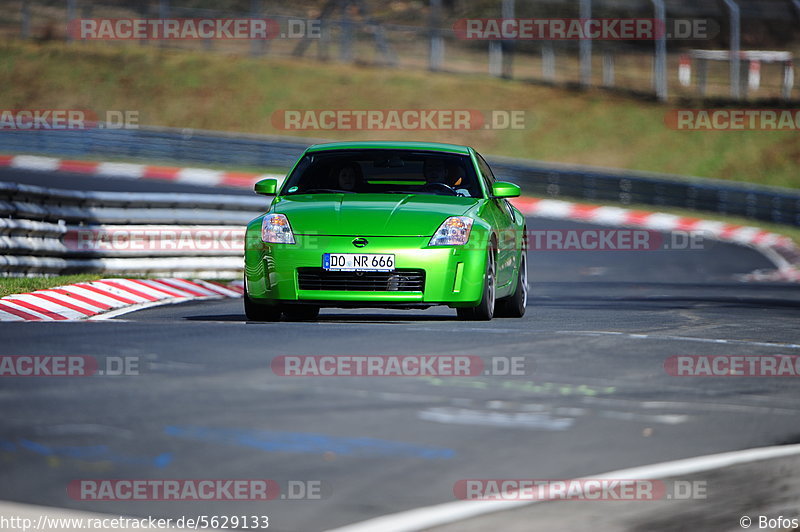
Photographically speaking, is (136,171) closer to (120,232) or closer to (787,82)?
Answer: (120,232)

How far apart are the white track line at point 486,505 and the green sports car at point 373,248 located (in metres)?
4.49

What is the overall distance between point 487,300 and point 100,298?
368 centimetres

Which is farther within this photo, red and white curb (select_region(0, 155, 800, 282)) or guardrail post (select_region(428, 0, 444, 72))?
guardrail post (select_region(428, 0, 444, 72))

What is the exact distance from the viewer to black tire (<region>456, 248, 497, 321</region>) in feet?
33.9

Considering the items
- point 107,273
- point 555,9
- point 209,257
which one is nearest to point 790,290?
point 209,257

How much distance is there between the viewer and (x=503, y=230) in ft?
36.7

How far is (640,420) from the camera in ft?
20.9

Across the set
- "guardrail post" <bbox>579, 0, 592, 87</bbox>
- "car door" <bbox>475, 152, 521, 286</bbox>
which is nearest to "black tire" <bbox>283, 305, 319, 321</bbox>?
"car door" <bbox>475, 152, 521, 286</bbox>

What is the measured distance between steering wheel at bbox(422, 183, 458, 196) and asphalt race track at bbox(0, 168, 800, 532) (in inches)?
47.3

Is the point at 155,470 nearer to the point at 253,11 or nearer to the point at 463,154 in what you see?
the point at 463,154

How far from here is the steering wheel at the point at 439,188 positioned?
10961mm

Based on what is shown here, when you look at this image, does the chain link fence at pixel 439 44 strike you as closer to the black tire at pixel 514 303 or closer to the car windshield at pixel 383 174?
the black tire at pixel 514 303

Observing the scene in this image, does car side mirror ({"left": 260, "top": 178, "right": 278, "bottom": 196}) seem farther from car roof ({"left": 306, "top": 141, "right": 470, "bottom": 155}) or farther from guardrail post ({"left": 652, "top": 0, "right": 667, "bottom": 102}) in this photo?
guardrail post ({"left": 652, "top": 0, "right": 667, "bottom": 102})

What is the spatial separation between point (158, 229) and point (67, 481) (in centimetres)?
1131
